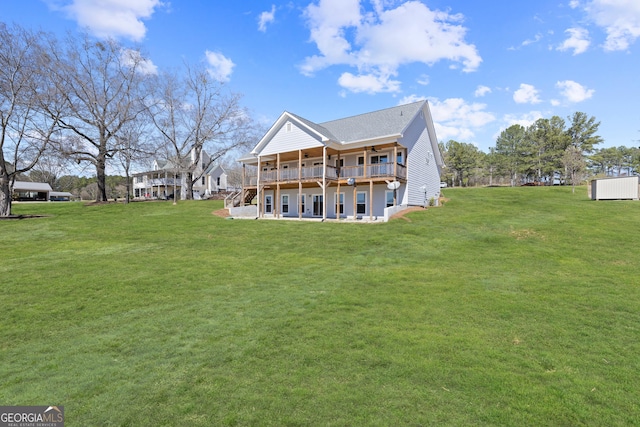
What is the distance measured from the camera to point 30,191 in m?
59.1

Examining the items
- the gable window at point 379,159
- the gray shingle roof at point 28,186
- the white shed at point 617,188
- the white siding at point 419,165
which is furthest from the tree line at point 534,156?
the gray shingle roof at point 28,186

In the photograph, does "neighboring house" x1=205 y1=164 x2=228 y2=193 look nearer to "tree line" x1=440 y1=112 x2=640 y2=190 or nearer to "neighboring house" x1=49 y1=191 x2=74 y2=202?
"neighboring house" x1=49 y1=191 x2=74 y2=202

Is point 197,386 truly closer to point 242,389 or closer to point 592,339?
point 242,389

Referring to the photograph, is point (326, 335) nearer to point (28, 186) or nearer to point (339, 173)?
point (339, 173)

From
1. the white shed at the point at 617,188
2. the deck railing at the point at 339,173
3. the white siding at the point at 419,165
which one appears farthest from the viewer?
the white shed at the point at 617,188

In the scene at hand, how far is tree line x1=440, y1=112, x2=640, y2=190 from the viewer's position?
54.4m

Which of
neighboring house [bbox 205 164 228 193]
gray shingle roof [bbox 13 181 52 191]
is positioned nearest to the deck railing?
neighboring house [bbox 205 164 228 193]

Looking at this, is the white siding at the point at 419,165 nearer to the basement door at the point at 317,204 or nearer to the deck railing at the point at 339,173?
the deck railing at the point at 339,173

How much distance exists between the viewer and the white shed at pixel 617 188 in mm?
23508

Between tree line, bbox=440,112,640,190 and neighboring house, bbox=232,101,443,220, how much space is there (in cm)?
3637

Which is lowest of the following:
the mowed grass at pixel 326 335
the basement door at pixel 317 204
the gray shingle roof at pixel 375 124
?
the mowed grass at pixel 326 335

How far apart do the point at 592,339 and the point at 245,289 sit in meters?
7.40

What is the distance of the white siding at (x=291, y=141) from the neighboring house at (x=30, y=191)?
198 ft

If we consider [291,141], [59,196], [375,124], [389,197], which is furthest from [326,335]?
[59,196]
